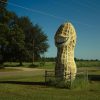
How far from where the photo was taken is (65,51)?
24859mm

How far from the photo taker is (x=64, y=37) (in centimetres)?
2483

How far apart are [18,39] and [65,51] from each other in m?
37.2

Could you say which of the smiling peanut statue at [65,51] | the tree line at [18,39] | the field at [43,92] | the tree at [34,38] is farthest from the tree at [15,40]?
the field at [43,92]

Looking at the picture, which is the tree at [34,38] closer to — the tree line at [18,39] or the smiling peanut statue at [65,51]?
the tree line at [18,39]

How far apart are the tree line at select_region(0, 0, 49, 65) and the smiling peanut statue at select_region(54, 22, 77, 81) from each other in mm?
26014

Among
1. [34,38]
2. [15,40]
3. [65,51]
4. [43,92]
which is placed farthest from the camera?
[34,38]

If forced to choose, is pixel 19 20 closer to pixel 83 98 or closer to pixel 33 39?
pixel 33 39

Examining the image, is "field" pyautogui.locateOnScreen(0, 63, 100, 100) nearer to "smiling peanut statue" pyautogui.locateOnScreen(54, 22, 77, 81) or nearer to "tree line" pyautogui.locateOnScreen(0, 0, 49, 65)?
"smiling peanut statue" pyautogui.locateOnScreen(54, 22, 77, 81)

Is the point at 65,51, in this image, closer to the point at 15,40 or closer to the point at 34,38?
the point at 15,40

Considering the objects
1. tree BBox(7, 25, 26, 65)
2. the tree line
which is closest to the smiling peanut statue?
the tree line

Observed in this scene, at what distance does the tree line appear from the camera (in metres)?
56.0

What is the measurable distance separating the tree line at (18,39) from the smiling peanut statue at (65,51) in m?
26.0

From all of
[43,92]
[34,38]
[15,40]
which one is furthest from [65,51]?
[34,38]

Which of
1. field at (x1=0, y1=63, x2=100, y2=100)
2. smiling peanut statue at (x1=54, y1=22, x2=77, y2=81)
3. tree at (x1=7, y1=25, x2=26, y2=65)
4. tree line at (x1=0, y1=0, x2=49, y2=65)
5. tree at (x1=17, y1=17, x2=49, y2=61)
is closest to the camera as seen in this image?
field at (x1=0, y1=63, x2=100, y2=100)
